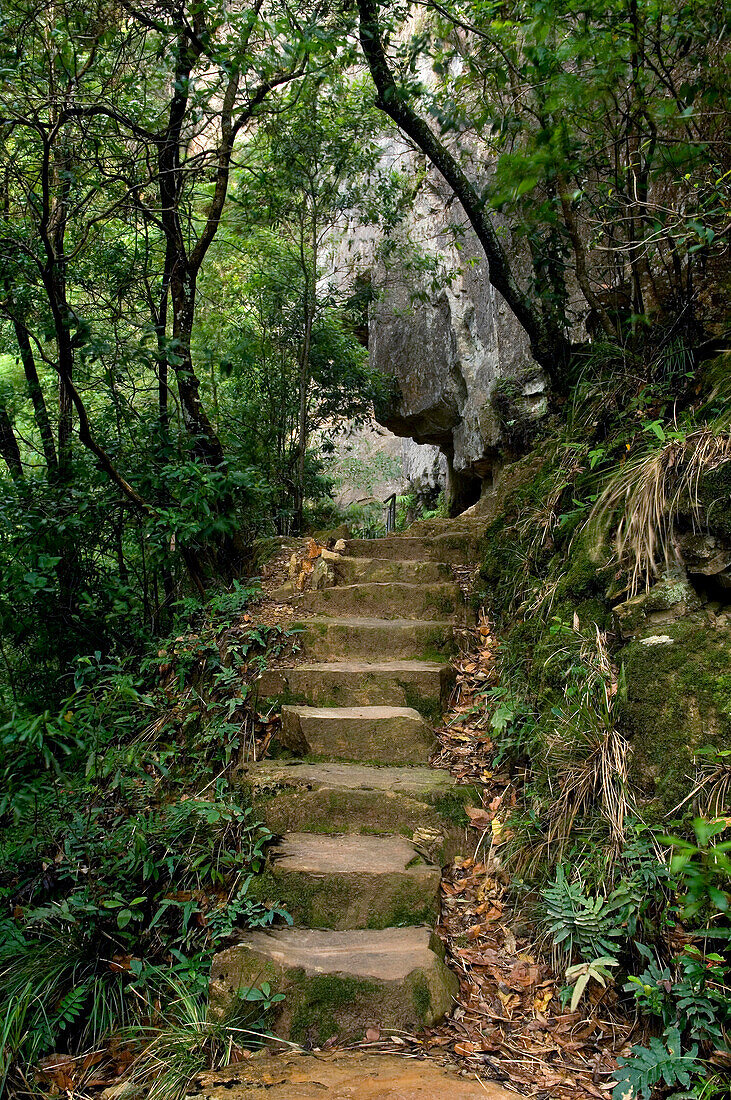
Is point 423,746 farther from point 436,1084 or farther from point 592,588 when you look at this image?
point 436,1084

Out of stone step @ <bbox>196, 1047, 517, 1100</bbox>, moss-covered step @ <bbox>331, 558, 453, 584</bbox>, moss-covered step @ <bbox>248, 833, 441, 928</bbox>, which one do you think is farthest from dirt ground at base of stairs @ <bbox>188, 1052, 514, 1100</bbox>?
moss-covered step @ <bbox>331, 558, 453, 584</bbox>

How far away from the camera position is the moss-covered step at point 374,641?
405 centimetres

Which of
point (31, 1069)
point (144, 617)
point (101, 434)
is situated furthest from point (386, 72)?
point (31, 1069)

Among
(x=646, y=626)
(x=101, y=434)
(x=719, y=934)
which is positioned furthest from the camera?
(x=101, y=434)

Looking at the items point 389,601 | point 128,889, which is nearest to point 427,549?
point 389,601

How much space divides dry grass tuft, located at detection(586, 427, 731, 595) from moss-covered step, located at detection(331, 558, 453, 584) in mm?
1991

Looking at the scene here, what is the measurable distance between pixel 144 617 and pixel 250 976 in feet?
9.99

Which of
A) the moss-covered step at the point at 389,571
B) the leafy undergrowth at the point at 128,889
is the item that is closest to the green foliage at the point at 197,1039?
the leafy undergrowth at the point at 128,889

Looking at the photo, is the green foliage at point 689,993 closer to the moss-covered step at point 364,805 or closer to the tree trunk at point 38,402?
the moss-covered step at point 364,805

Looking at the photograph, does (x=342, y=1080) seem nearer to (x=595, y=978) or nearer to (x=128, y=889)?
(x=595, y=978)

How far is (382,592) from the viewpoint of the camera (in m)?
4.58

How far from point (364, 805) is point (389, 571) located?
2.28 m

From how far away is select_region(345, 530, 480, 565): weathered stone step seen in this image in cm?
516

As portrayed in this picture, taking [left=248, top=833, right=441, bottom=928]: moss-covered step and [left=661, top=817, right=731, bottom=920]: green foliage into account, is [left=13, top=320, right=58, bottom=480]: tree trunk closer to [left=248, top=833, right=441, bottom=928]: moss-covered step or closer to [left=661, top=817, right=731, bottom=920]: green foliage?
[left=248, top=833, right=441, bottom=928]: moss-covered step
